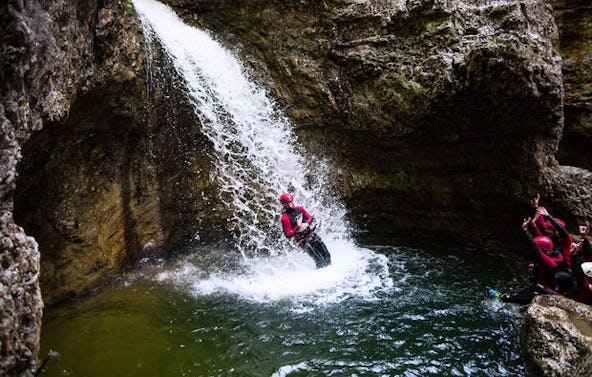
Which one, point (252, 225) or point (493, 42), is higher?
A: point (493, 42)

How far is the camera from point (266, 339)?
22.6ft

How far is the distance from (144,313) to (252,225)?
339cm

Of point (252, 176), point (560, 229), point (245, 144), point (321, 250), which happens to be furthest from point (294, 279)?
point (560, 229)

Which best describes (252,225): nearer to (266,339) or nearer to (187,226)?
(187,226)

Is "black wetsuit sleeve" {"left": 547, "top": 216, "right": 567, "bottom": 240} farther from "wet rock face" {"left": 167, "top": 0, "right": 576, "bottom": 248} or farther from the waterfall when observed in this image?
the waterfall

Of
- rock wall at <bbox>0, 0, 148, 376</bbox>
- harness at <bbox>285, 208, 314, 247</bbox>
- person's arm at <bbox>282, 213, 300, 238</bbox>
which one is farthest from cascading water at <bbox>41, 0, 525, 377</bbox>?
rock wall at <bbox>0, 0, 148, 376</bbox>

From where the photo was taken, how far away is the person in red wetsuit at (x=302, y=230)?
8.72 m

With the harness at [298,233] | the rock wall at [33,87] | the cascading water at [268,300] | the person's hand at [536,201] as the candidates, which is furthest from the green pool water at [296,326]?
the rock wall at [33,87]

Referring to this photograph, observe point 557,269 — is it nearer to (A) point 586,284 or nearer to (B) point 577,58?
(A) point 586,284

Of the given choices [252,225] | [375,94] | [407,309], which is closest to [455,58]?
[375,94]

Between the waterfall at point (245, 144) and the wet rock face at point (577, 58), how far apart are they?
719 centimetres

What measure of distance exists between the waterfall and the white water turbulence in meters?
0.02

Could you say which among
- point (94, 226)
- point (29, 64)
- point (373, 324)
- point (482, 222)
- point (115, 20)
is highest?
point (115, 20)

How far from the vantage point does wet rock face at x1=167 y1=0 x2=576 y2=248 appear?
8562mm
